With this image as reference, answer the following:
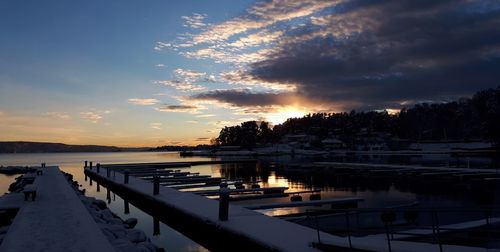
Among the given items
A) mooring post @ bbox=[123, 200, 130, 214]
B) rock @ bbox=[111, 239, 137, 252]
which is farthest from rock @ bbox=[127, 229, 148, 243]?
mooring post @ bbox=[123, 200, 130, 214]

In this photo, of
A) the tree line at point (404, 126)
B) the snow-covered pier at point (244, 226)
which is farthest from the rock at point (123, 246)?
the tree line at point (404, 126)

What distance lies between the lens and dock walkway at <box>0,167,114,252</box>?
9.12 m

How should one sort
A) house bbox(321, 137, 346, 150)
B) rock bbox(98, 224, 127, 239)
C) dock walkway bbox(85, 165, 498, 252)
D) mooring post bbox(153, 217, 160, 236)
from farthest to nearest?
house bbox(321, 137, 346, 150), mooring post bbox(153, 217, 160, 236), rock bbox(98, 224, 127, 239), dock walkway bbox(85, 165, 498, 252)

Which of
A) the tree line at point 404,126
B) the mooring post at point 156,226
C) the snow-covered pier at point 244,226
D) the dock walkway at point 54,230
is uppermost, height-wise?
the tree line at point 404,126

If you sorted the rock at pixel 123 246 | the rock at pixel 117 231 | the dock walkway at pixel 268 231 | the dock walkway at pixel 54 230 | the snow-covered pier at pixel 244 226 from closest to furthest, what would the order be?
the dock walkway at pixel 268 231, the dock walkway at pixel 54 230, the snow-covered pier at pixel 244 226, the rock at pixel 123 246, the rock at pixel 117 231

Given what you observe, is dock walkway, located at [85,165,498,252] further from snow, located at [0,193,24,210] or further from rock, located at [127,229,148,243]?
snow, located at [0,193,24,210]

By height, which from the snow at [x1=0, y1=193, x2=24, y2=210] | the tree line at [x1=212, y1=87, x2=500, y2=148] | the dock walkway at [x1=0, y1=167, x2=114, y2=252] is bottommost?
the dock walkway at [x1=0, y1=167, x2=114, y2=252]

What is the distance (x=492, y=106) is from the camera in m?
98.1

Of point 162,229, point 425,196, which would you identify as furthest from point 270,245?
point 425,196

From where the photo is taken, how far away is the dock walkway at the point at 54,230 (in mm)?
9117

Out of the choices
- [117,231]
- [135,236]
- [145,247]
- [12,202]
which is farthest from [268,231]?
[12,202]

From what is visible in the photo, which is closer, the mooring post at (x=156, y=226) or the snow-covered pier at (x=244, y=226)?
the snow-covered pier at (x=244, y=226)

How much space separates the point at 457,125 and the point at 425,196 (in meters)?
141

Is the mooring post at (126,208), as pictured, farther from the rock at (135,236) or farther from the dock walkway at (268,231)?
the rock at (135,236)
